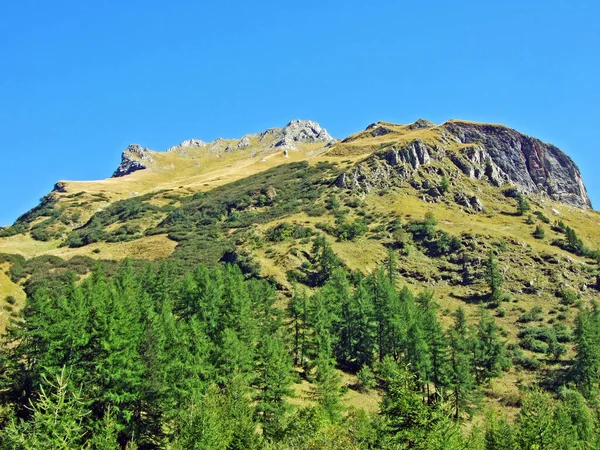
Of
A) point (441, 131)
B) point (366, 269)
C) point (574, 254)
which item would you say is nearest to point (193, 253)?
point (366, 269)

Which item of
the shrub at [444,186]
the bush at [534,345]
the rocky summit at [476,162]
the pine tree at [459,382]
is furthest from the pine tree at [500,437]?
the shrub at [444,186]

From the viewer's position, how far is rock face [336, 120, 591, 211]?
146 m

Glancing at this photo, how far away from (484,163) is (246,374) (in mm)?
139260

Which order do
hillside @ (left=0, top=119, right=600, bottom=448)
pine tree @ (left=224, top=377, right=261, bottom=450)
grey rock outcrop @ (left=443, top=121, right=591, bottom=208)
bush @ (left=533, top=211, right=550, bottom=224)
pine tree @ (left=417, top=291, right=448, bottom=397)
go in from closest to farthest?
pine tree @ (left=224, top=377, right=261, bottom=450) → pine tree @ (left=417, top=291, right=448, bottom=397) → hillside @ (left=0, top=119, right=600, bottom=448) → bush @ (left=533, top=211, right=550, bottom=224) → grey rock outcrop @ (left=443, top=121, right=591, bottom=208)

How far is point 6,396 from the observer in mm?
40125

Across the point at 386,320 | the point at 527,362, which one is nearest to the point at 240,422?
the point at 386,320

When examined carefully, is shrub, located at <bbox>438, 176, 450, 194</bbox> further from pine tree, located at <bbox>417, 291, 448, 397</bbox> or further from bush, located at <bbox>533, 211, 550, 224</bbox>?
pine tree, located at <bbox>417, 291, 448, 397</bbox>

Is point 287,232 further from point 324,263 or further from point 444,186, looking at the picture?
point 444,186

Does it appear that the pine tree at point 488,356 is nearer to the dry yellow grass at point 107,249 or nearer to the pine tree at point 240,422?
the pine tree at point 240,422

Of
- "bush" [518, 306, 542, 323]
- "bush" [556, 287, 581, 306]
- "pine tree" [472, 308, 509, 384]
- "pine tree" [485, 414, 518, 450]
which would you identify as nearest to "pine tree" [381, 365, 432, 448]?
"pine tree" [485, 414, 518, 450]

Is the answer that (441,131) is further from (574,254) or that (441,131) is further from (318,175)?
(574,254)

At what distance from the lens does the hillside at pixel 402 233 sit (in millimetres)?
87125

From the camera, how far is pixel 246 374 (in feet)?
149

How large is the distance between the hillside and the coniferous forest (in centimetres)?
639
